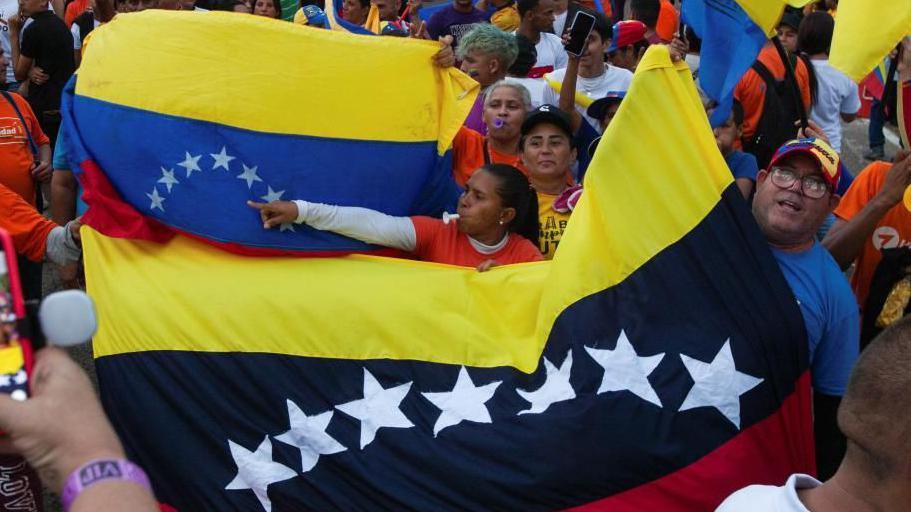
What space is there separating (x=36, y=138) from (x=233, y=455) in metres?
2.68

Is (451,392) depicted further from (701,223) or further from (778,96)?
(778,96)

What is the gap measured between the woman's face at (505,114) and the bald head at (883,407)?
2863 mm

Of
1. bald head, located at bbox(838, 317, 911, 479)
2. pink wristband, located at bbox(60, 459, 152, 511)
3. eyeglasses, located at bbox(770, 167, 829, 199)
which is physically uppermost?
pink wristband, located at bbox(60, 459, 152, 511)

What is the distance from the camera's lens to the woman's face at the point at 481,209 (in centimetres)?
371

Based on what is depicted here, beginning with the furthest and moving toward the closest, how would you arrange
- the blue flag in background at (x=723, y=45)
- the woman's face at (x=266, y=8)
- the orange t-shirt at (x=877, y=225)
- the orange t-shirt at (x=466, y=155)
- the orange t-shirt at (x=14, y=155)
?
the woman's face at (x=266, y=8) → the orange t-shirt at (x=14, y=155) → the orange t-shirt at (x=466, y=155) → the orange t-shirt at (x=877, y=225) → the blue flag in background at (x=723, y=45)

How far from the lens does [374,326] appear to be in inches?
133

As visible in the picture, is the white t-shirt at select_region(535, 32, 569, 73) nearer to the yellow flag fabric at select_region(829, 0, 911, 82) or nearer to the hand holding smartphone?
the yellow flag fabric at select_region(829, 0, 911, 82)

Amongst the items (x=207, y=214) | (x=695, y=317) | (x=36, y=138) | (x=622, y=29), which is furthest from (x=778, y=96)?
(x=36, y=138)

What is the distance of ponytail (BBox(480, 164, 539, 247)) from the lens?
3.77m

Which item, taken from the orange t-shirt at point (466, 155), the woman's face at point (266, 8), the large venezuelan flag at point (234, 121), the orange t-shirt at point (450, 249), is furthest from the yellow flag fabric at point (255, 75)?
the woman's face at point (266, 8)

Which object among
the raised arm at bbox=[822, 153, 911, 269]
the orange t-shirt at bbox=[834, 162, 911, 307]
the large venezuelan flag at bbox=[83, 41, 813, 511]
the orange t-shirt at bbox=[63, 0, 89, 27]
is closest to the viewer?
the large venezuelan flag at bbox=[83, 41, 813, 511]

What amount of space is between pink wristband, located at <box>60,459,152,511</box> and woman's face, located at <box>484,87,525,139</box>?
11.4ft

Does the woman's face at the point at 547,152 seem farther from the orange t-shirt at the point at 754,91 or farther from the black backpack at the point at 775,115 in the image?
the black backpack at the point at 775,115

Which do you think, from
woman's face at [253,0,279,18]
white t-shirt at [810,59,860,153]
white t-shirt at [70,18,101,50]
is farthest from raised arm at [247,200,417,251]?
white t-shirt at [70,18,101,50]
